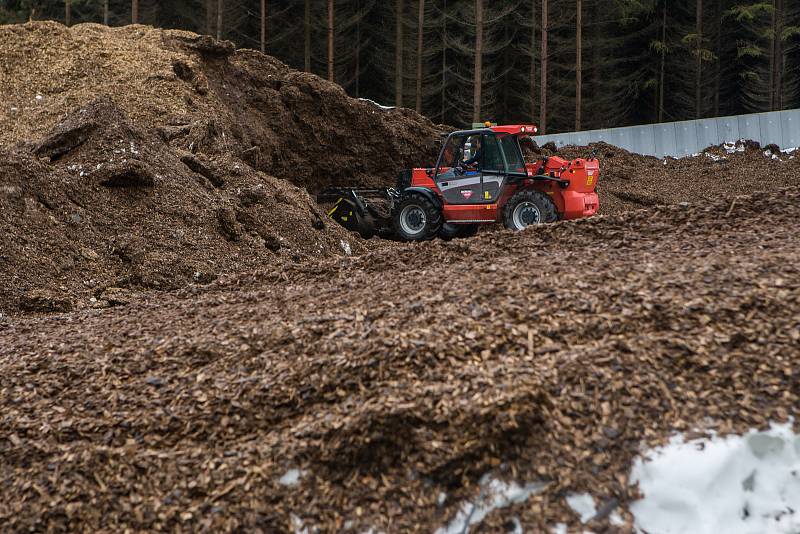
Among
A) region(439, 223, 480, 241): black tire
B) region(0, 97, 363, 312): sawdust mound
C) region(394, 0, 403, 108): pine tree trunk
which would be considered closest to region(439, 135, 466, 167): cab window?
region(439, 223, 480, 241): black tire

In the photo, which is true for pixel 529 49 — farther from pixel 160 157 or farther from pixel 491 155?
pixel 160 157

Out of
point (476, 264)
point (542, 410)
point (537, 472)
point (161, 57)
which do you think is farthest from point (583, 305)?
point (161, 57)

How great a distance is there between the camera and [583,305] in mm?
4797

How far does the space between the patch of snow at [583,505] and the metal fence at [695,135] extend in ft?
56.2

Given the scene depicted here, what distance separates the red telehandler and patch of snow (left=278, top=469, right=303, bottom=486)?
8663mm

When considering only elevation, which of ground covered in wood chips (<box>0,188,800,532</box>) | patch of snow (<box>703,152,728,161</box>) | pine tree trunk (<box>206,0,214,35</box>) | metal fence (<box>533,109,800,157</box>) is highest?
pine tree trunk (<box>206,0,214,35</box>)

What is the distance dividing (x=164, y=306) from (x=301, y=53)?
29.4 metres

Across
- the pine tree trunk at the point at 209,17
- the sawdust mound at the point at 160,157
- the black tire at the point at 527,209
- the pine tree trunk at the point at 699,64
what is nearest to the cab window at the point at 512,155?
the black tire at the point at 527,209

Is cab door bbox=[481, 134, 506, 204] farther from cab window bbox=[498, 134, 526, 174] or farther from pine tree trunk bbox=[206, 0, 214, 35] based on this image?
pine tree trunk bbox=[206, 0, 214, 35]

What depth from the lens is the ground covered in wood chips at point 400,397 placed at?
3.76 m

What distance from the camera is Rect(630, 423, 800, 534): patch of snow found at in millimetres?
3459

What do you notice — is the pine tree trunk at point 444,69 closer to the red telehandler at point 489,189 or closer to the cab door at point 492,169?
the red telehandler at point 489,189

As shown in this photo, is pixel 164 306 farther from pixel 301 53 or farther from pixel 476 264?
pixel 301 53

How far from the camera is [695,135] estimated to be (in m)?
20.7
